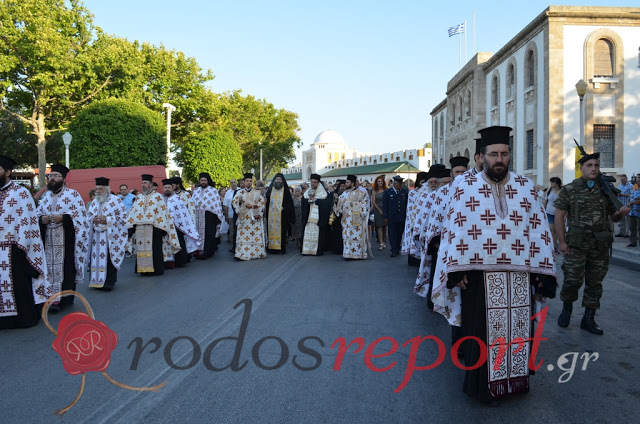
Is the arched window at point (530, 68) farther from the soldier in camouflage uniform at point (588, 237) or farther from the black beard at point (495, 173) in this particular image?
the black beard at point (495, 173)

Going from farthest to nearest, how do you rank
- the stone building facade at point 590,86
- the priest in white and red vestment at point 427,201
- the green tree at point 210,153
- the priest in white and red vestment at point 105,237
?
the green tree at point 210,153 < the stone building facade at point 590,86 < the priest in white and red vestment at point 105,237 < the priest in white and red vestment at point 427,201

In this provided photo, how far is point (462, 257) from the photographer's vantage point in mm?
4266

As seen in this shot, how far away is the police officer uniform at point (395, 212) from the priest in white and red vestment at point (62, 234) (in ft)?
26.1

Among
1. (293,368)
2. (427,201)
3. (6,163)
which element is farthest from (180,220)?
(293,368)

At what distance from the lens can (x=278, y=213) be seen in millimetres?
15195

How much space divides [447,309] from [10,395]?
3.58 m

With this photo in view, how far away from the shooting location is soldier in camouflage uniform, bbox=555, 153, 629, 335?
20.4 ft

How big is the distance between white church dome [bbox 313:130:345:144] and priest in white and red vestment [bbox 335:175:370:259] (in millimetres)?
120405

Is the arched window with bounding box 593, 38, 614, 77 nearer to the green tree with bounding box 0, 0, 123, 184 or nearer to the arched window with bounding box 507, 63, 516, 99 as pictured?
the arched window with bounding box 507, 63, 516, 99

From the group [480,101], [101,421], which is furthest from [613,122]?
[101,421]

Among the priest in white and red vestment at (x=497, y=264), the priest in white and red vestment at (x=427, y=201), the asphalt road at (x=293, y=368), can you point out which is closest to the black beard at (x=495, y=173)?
the priest in white and red vestment at (x=497, y=264)

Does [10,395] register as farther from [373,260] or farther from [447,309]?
[373,260]

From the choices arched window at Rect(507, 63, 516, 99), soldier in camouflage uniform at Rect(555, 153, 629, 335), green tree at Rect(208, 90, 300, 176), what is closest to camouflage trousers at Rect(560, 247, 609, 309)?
soldier in camouflage uniform at Rect(555, 153, 629, 335)

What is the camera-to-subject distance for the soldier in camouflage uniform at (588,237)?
6230 millimetres
